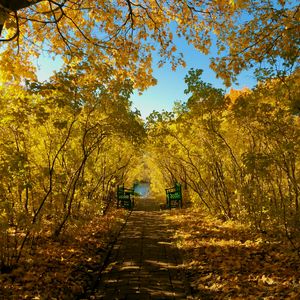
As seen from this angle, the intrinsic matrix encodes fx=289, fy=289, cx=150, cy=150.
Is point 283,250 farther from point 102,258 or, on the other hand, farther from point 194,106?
point 194,106

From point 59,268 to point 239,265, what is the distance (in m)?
3.36

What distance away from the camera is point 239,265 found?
17.6ft

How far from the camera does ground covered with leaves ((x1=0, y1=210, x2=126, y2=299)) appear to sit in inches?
172

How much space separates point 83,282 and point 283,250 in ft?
13.6

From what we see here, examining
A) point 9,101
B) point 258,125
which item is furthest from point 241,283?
point 9,101

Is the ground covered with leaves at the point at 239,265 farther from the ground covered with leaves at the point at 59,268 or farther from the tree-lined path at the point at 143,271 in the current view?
the ground covered with leaves at the point at 59,268

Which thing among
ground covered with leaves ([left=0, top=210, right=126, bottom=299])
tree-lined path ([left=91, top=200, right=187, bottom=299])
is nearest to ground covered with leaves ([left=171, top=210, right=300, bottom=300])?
tree-lined path ([left=91, top=200, right=187, bottom=299])

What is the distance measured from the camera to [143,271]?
17.3 feet

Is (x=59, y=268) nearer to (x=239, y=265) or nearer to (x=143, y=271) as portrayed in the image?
(x=143, y=271)

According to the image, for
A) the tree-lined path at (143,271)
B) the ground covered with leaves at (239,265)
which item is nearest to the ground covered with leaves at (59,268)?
the tree-lined path at (143,271)

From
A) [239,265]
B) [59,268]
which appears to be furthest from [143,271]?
[239,265]

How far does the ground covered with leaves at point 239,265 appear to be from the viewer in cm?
422

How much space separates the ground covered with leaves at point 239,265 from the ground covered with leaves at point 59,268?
1850 millimetres

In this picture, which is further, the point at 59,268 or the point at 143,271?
the point at 59,268
